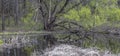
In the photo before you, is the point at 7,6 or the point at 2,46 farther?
the point at 7,6

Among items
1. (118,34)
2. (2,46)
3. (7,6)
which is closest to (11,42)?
(2,46)

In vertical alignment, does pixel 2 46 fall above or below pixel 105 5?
below

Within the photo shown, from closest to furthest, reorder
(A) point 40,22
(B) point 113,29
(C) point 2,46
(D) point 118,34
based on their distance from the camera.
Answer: (C) point 2,46, (D) point 118,34, (B) point 113,29, (A) point 40,22

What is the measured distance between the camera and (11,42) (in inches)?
897

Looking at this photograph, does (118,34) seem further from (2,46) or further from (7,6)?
(7,6)

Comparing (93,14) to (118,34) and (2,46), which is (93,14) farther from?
(2,46)

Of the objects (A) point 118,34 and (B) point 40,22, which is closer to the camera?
(A) point 118,34

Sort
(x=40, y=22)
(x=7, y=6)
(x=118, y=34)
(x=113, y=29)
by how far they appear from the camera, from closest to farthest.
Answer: (x=118, y=34)
(x=113, y=29)
(x=40, y=22)
(x=7, y=6)

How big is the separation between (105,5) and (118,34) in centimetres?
528

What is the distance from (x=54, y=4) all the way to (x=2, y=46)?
15665mm

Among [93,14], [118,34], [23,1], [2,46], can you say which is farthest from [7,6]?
[2,46]

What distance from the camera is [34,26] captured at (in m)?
35.9

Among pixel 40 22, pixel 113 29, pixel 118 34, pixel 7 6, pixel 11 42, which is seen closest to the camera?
pixel 11 42

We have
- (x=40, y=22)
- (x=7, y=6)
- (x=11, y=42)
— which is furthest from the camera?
(x=7, y=6)
